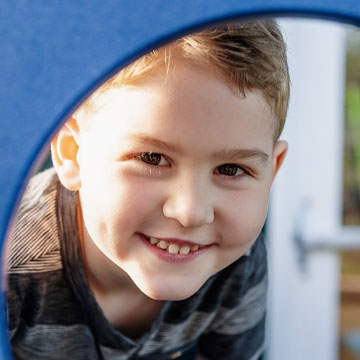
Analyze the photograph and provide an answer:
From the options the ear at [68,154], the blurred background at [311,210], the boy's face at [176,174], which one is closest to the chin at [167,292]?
the boy's face at [176,174]

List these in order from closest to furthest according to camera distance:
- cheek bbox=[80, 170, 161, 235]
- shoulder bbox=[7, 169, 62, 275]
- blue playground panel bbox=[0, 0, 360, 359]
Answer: blue playground panel bbox=[0, 0, 360, 359]
cheek bbox=[80, 170, 161, 235]
shoulder bbox=[7, 169, 62, 275]

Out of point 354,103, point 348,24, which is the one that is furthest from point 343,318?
point 348,24

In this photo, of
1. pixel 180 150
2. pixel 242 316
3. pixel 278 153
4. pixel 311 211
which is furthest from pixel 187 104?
pixel 311 211

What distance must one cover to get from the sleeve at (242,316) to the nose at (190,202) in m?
0.21

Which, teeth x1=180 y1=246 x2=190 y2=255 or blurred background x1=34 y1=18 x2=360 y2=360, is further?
blurred background x1=34 y1=18 x2=360 y2=360

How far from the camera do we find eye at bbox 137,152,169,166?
46 centimetres

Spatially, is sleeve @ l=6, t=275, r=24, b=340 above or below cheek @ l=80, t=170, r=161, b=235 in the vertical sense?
below

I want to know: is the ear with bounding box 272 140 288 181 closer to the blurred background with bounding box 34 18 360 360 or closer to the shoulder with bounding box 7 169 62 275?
the shoulder with bounding box 7 169 62 275

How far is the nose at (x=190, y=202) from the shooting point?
0.45 m

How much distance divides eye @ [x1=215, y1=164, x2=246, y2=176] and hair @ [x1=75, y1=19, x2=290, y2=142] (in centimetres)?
4

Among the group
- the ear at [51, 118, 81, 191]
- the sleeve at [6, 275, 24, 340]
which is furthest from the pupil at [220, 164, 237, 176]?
the sleeve at [6, 275, 24, 340]

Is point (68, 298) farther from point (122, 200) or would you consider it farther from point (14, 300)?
point (122, 200)

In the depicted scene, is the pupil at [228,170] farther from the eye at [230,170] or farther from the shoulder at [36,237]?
the shoulder at [36,237]

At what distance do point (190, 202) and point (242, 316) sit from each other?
0.35m
